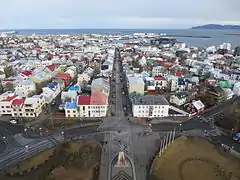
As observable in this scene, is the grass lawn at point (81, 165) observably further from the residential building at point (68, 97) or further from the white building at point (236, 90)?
the white building at point (236, 90)

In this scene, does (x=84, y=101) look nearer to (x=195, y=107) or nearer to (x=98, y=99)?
(x=98, y=99)

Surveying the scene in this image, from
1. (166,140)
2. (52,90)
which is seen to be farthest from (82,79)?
(166,140)

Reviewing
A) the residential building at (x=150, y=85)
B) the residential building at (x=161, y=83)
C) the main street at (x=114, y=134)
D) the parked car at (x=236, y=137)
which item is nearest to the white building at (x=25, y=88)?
the main street at (x=114, y=134)

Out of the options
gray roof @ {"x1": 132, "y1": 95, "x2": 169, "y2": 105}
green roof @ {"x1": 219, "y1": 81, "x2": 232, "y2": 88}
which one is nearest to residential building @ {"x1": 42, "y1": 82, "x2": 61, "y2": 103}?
gray roof @ {"x1": 132, "y1": 95, "x2": 169, "y2": 105}

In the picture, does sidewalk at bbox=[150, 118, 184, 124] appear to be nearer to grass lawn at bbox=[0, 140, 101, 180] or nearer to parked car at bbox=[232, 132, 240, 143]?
parked car at bbox=[232, 132, 240, 143]

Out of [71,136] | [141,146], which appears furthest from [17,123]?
[141,146]

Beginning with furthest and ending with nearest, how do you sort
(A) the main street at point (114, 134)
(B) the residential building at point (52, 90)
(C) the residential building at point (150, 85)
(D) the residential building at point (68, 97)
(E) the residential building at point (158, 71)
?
1. (E) the residential building at point (158, 71)
2. (C) the residential building at point (150, 85)
3. (B) the residential building at point (52, 90)
4. (D) the residential building at point (68, 97)
5. (A) the main street at point (114, 134)
